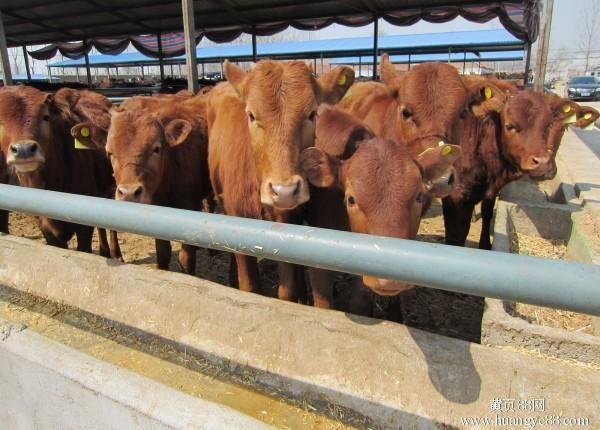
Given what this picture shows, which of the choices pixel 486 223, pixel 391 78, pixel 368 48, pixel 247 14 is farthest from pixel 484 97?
pixel 368 48

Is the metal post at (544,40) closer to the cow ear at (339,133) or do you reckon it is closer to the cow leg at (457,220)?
the cow leg at (457,220)

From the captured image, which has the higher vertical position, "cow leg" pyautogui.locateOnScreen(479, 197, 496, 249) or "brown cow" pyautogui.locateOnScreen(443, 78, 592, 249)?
"brown cow" pyautogui.locateOnScreen(443, 78, 592, 249)

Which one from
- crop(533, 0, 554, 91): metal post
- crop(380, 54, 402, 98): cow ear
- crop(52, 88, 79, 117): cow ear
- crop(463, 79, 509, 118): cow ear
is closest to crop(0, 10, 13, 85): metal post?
crop(52, 88, 79, 117): cow ear

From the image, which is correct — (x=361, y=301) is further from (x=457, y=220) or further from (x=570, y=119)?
(x=570, y=119)

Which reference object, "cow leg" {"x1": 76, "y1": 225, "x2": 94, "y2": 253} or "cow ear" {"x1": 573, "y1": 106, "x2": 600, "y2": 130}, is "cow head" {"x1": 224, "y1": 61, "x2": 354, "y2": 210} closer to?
"cow leg" {"x1": 76, "y1": 225, "x2": 94, "y2": 253}

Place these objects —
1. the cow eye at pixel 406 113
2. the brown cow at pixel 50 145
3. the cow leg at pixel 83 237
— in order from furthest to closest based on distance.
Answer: the cow leg at pixel 83 237 → the brown cow at pixel 50 145 → the cow eye at pixel 406 113

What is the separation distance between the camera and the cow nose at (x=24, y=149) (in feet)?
11.7

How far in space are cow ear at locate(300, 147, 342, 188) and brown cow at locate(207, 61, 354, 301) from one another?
2.4 inches

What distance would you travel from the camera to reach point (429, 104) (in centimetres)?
340

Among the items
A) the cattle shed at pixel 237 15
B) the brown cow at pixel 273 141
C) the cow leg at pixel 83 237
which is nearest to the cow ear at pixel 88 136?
the cow leg at pixel 83 237

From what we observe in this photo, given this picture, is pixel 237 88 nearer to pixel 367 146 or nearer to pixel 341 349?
pixel 367 146

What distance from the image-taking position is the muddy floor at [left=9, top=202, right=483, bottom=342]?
133 inches

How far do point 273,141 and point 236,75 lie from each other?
721mm

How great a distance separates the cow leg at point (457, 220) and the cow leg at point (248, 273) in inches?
89.5
